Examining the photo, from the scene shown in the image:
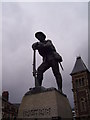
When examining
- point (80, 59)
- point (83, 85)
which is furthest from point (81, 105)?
point (80, 59)

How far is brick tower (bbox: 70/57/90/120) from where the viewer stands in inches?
1478

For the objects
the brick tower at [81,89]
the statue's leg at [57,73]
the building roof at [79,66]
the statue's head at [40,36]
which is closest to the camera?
the statue's leg at [57,73]

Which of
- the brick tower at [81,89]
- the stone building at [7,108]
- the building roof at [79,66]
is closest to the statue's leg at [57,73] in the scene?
the stone building at [7,108]

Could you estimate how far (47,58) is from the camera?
6.64 meters

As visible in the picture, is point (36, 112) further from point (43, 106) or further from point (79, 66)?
point (79, 66)

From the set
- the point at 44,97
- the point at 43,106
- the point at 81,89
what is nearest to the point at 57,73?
the point at 44,97

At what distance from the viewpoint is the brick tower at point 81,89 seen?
1478 inches

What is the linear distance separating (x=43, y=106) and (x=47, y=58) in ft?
6.29

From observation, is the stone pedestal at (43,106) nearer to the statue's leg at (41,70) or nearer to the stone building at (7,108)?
the statue's leg at (41,70)

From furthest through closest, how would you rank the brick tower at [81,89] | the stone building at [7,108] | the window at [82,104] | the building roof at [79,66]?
the building roof at [79,66]
the window at [82,104]
the brick tower at [81,89]
the stone building at [7,108]

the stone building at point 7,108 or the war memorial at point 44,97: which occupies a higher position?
the war memorial at point 44,97

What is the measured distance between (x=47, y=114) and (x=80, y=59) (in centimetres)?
3980

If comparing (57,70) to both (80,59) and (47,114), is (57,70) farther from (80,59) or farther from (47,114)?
(80,59)

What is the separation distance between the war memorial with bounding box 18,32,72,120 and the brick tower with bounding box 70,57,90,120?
3343cm
